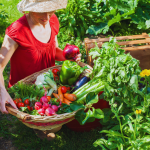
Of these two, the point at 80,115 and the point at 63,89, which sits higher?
the point at 63,89

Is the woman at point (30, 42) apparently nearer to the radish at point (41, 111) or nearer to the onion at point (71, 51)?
the onion at point (71, 51)

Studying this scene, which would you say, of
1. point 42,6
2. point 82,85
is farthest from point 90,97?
point 42,6

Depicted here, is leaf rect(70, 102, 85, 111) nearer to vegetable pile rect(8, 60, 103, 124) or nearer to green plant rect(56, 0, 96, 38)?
vegetable pile rect(8, 60, 103, 124)

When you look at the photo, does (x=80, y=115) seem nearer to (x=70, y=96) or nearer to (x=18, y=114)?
(x=70, y=96)

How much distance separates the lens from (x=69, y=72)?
2.36 metres

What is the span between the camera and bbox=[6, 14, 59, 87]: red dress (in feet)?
7.23

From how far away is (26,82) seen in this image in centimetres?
243

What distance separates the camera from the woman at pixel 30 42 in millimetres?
2018

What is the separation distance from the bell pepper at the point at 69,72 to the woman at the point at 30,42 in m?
0.19

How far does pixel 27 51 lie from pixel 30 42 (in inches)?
4.6

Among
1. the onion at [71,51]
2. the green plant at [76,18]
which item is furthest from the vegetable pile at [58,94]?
the green plant at [76,18]

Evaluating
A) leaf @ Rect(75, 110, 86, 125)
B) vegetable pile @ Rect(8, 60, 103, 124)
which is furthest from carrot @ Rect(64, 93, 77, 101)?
leaf @ Rect(75, 110, 86, 125)

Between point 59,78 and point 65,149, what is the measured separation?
92cm

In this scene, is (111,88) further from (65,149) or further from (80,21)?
(80,21)
